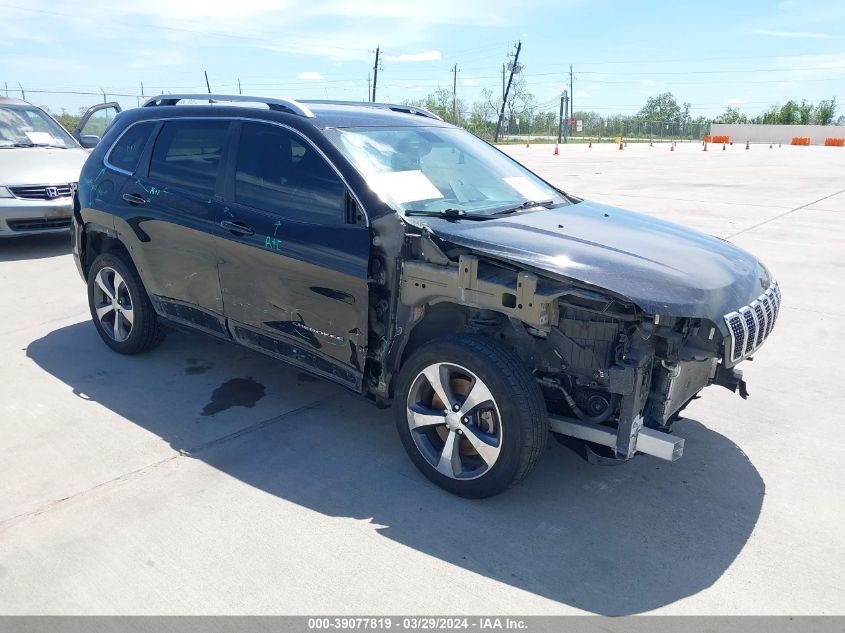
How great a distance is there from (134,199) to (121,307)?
0.87 metres

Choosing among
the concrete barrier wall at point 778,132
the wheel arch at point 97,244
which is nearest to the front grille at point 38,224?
the wheel arch at point 97,244

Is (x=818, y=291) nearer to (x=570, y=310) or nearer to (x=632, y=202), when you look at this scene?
(x=570, y=310)

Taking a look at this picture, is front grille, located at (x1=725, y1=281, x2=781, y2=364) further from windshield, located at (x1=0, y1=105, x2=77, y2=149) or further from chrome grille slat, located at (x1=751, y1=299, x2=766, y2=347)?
windshield, located at (x1=0, y1=105, x2=77, y2=149)

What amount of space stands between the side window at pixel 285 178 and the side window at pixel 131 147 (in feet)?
3.87

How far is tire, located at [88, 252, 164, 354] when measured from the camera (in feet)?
16.4

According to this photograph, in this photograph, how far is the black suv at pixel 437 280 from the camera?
9.91 ft

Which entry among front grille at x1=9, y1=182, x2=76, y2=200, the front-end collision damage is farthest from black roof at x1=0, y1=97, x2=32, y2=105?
the front-end collision damage

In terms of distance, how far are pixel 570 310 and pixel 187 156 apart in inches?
112

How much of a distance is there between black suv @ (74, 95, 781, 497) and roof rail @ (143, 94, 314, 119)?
2 cm

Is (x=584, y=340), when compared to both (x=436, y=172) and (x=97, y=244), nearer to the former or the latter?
(x=436, y=172)

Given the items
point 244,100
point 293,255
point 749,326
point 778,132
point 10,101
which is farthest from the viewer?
point 778,132

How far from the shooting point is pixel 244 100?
4.42 metres

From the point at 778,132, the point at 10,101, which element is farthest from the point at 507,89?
the point at 10,101

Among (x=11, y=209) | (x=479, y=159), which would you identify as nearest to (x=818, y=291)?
(x=479, y=159)
